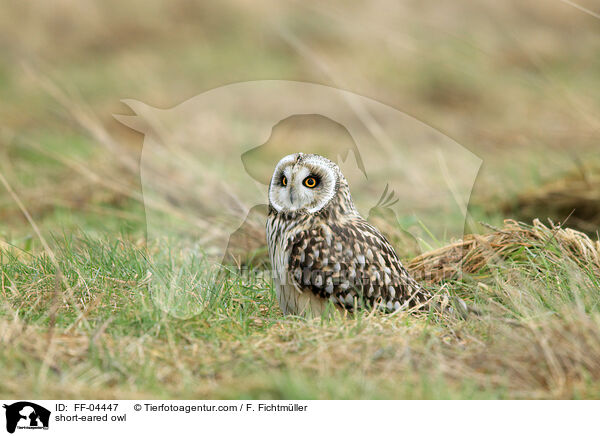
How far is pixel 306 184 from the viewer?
10.8 ft

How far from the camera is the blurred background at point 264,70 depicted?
253 inches

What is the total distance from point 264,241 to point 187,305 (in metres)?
1.56

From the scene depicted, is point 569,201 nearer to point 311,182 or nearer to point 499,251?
point 499,251

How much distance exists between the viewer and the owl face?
3252 millimetres

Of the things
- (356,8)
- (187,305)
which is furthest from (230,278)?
(356,8)

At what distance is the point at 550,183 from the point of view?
209 inches

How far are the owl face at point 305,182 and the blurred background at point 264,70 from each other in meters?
2.53
